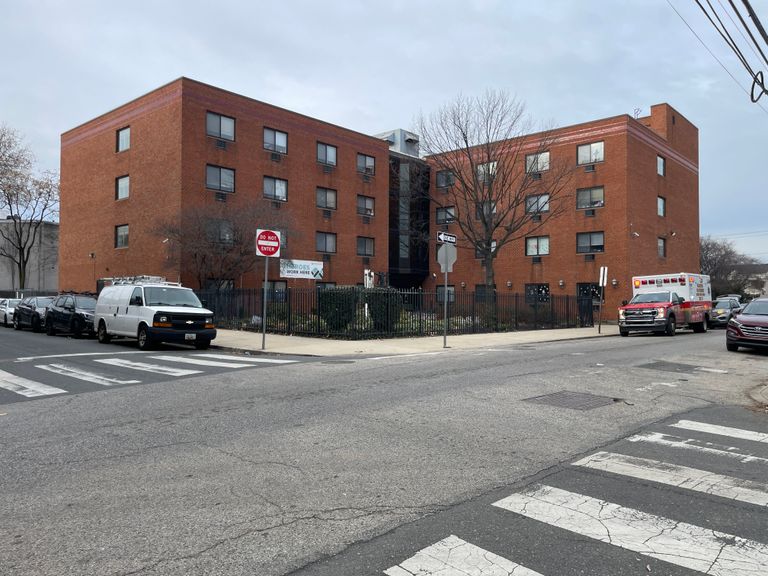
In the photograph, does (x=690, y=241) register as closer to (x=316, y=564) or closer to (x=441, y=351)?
(x=441, y=351)

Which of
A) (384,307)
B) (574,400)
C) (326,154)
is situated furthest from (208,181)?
(574,400)

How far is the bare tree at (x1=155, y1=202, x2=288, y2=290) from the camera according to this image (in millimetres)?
28672

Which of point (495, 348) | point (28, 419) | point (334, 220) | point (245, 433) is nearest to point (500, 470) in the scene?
point (245, 433)

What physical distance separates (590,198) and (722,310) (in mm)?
12096

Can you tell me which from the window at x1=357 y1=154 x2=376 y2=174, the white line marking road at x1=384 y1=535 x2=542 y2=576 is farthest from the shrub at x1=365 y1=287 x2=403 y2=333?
the window at x1=357 y1=154 x2=376 y2=174

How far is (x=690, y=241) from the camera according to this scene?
48781mm

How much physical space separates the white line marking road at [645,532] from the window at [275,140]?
3456cm

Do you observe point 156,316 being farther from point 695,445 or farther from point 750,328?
point 750,328

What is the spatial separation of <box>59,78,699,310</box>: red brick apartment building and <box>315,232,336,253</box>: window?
0.32 ft

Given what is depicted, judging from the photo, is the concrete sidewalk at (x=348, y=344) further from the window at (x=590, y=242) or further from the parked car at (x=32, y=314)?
the window at (x=590, y=242)

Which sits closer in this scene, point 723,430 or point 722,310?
point 723,430

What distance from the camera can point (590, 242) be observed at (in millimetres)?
40000

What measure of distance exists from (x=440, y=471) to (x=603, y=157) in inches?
1517

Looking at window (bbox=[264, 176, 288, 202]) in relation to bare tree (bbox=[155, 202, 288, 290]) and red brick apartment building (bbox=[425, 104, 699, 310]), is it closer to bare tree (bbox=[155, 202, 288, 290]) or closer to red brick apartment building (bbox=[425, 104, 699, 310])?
bare tree (bbox=[155, 202, 288, 290])
